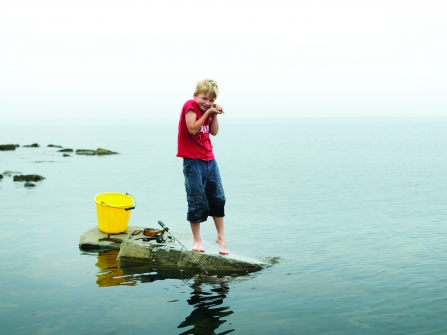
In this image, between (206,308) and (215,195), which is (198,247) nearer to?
(215,195)

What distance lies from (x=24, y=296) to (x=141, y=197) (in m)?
14.8

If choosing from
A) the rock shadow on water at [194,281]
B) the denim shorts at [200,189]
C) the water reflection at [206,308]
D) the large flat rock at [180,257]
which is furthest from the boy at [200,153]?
the water reflection at [206,308]

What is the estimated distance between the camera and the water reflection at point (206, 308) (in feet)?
20.2

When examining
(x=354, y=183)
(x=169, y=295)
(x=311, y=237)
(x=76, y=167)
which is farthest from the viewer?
(x=76, y=167)

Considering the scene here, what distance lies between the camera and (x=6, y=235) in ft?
40.4

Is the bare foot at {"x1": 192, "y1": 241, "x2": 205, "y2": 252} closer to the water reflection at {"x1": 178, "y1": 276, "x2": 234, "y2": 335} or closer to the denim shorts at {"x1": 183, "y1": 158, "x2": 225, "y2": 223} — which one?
the water reflection at {"x1": 178, "y1": 276, "x2": 234, "y2": 335}

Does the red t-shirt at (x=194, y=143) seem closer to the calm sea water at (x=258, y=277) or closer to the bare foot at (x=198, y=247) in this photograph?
the bare foot at (x=198, y=247)

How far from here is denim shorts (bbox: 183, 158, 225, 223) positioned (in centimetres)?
777

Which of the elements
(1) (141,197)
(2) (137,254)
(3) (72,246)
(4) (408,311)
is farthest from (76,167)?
(4) (408,311)

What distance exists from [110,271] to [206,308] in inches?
99.5

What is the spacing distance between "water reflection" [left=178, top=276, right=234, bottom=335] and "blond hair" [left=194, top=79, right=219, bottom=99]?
9.42ft

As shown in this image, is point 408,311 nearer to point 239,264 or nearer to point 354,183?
point 239,264

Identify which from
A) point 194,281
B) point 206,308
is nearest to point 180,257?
point 194,281

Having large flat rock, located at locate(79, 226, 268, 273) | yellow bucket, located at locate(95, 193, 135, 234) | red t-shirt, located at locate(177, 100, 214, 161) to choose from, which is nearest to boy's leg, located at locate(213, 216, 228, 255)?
large flat rock, located at locate(79, 226, 268, 273)
